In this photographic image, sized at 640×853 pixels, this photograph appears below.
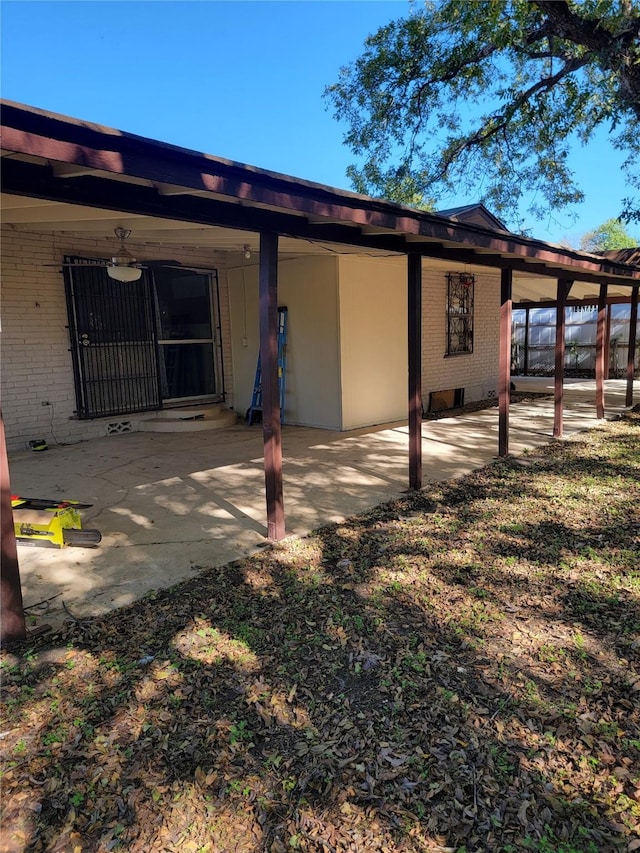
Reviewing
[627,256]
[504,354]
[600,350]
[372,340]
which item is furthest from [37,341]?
[627,256]

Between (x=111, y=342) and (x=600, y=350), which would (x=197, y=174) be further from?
(x=600, y=350)

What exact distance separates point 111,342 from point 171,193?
220 inches

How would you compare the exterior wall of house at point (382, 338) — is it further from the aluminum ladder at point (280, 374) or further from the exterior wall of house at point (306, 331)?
the aluminum ladder at point (280, 374)

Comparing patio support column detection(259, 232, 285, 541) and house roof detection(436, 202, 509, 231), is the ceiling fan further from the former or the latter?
house roof detection(436, 202, 509, 231)

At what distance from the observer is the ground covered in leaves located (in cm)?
A: 176

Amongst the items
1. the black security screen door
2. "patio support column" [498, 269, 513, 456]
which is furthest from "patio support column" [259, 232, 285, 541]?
the black security screen door

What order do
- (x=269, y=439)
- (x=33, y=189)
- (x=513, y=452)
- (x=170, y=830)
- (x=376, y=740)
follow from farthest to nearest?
(x=513, y=452) → (x=269, y=439) → (x=33, y=189) → (x=376, y=740) → (x=170, y=830)

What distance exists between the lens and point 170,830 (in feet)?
5.67

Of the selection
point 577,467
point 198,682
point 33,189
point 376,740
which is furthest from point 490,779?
point 577,467

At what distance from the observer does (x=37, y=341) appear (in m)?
7.35

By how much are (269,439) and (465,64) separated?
A: 41.3ft

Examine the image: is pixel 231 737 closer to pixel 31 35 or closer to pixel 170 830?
pixel 170 830

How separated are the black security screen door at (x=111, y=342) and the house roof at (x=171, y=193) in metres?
2.70

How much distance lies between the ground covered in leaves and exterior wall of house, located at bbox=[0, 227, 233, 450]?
5.04 metres
